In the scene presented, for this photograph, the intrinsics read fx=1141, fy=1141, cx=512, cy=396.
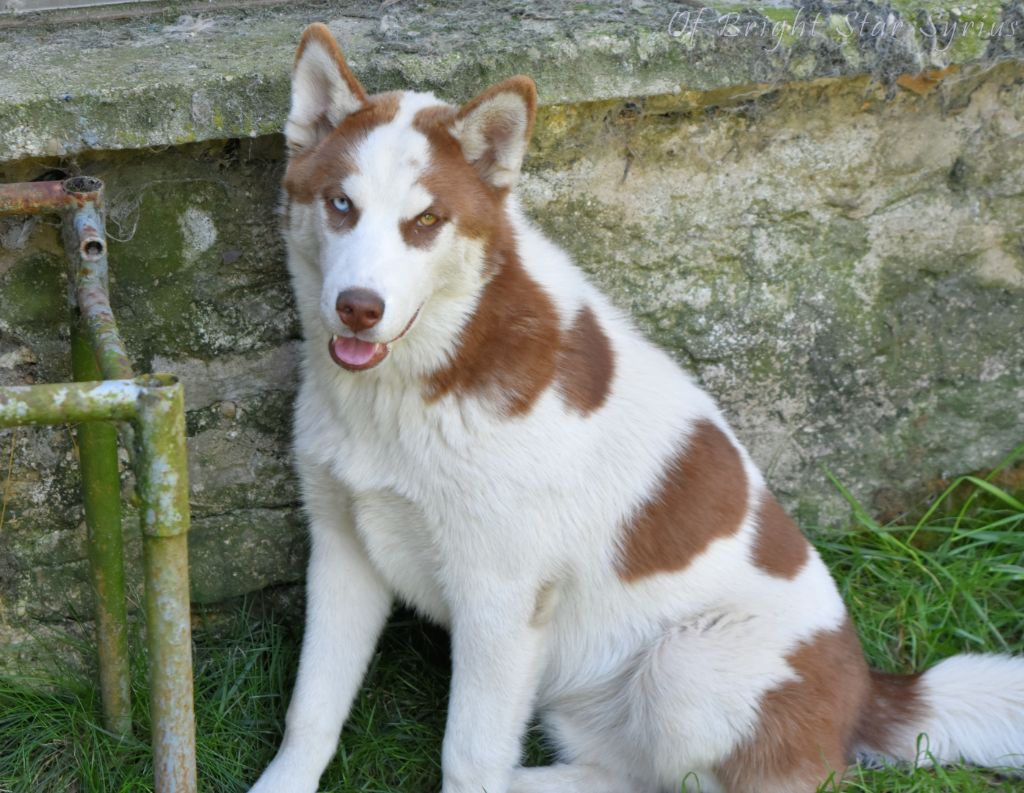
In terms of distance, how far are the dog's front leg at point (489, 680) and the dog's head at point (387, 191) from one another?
61 cm

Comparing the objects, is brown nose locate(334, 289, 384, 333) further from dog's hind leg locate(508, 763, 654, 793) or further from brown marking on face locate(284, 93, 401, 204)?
dog's hind leg locate(508, 763, 654, 793)

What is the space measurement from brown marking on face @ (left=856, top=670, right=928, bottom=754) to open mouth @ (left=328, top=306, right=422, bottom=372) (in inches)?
55.8

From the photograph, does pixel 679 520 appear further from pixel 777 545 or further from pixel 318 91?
pixel 318 91

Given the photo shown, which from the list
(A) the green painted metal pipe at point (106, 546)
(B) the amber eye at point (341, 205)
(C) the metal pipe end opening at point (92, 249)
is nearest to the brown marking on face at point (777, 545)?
(B) the amber eye at point (341, 205)

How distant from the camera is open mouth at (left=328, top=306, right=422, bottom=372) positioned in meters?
2.23

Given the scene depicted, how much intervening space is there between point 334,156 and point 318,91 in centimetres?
18

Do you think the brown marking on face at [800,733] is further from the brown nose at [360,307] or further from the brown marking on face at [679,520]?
the brown nose at [360,307]

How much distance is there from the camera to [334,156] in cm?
231

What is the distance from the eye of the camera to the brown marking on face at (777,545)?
265cm

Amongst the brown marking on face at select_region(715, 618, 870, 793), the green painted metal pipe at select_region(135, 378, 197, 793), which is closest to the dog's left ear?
the green painted metal pipe at select_region(135, 378, 197, 793)

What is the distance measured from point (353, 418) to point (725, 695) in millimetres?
1020

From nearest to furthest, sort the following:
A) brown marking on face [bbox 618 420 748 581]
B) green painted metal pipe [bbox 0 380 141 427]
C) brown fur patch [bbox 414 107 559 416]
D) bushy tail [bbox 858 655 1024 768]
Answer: green painted metal pipe [bbox 0 380 141 427]
brown fur patch [bbox 414 107 559 416]
brown marking on face [bbox 618 420 748 581]
bushy tail [bbox 858 655 1024 768]

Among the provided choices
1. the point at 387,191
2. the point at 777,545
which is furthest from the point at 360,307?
the point at 777,545

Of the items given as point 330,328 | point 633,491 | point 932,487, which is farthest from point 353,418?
point 932,487
